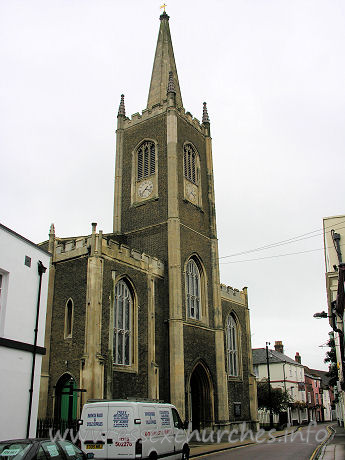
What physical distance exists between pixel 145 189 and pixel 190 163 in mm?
4305

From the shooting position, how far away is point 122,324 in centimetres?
2545

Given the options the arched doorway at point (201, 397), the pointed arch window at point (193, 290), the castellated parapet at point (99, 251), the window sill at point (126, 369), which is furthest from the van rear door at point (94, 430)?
the arched doorway at point (201, 397)

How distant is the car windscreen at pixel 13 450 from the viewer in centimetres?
808

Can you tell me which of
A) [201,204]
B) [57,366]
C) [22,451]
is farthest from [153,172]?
[22,451]

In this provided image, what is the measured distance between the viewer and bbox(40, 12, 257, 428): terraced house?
77.5 ft

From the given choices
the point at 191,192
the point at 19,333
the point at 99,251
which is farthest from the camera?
the point at 191,192

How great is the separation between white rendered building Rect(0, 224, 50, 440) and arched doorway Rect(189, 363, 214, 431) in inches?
663

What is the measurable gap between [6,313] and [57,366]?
10.9 m

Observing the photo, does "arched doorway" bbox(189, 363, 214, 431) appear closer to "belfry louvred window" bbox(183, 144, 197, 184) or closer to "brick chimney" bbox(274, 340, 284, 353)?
"belfry louvred window" bbox(183, 144, 197, 184)

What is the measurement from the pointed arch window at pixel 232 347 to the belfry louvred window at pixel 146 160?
42.3 ft

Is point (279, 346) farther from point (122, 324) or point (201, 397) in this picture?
point (122, 324)

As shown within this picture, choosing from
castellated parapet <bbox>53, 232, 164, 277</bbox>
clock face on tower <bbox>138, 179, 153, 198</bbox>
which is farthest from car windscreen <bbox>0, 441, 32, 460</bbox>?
clock face on tower <bbox>138, 179, 153, 198</bbox>

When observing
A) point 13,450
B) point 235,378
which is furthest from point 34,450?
point 235,378

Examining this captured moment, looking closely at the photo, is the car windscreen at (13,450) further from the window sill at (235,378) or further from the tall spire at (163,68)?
the tall spire at (163,68)
